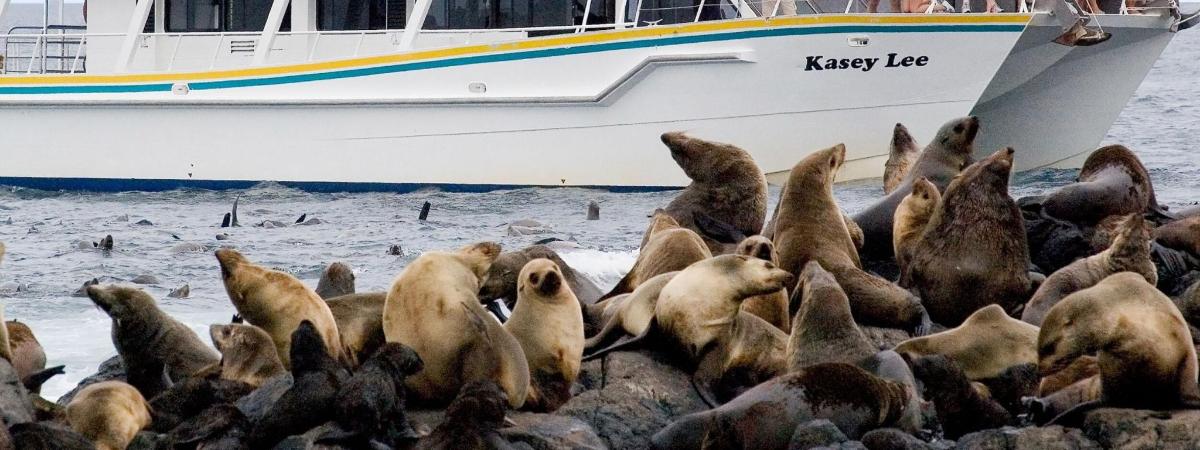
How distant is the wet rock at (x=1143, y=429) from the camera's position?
491 centimetres

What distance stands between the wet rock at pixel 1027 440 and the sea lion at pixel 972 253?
6.39 feet

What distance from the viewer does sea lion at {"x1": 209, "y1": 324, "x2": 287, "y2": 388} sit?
5.90m

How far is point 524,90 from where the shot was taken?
17.4 metres

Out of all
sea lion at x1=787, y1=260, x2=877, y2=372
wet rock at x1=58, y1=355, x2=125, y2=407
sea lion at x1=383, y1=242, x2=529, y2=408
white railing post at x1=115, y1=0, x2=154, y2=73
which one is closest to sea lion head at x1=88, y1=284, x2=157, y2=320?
wet rock at x1=58, y1=355, x2=125, y2=407

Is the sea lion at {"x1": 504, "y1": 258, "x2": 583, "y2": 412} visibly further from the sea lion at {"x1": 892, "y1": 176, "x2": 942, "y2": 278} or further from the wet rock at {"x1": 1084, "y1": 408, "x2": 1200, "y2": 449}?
the sea lion at {"x1": 892, "y1": 176, "x2": 942, "y2": 278}

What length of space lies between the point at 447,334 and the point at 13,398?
1.46 m

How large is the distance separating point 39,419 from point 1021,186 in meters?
14.3

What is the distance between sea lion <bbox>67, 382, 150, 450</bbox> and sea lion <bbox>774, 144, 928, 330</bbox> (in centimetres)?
301

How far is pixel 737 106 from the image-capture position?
17.1 metres

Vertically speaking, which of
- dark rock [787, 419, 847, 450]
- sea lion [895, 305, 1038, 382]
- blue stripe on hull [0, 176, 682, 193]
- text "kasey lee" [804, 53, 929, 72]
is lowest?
blue stripe on hull [0, 176, 682, 193]

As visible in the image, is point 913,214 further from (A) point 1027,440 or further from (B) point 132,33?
(B) point 132,33

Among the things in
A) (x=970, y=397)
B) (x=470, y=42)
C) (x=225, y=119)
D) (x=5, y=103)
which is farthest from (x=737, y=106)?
(x=970, y=397)

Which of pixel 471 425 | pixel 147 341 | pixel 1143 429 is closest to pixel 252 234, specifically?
pixel 147 341

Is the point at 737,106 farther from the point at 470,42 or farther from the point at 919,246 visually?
the point at 919,246
